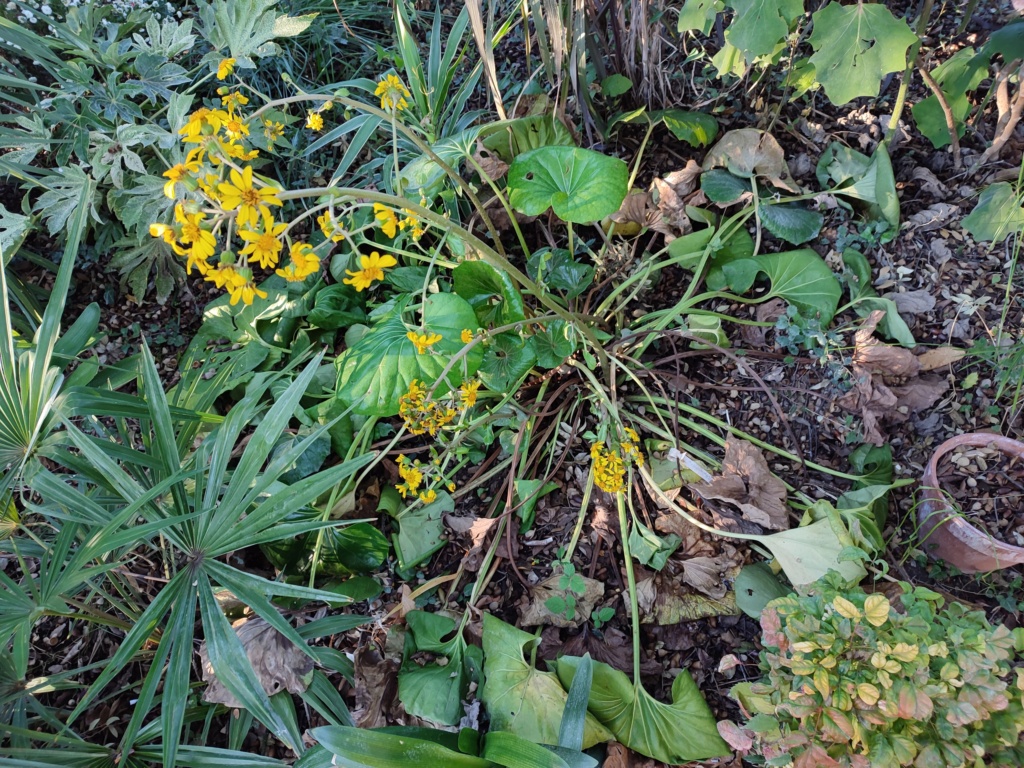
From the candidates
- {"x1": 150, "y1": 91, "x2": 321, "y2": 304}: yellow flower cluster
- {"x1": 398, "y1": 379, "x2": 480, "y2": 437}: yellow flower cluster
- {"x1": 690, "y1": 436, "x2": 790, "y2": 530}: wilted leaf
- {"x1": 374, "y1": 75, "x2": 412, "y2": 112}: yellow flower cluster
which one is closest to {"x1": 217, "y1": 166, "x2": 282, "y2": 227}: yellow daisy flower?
{"x1": 150, "y1": 91, "x2": 321, "y2": 304}: yellow flower cluster

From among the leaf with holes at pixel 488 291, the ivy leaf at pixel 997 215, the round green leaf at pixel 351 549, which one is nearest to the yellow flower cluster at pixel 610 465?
the leaf with holes at pixel 488 291

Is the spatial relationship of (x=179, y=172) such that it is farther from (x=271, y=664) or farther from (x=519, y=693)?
(x=519, y=693)

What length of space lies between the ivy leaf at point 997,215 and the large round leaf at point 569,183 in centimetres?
86

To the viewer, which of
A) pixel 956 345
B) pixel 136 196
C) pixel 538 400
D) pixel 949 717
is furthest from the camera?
pixel 136 196

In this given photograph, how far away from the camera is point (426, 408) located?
1.29m

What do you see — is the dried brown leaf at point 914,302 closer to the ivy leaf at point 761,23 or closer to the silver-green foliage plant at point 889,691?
the ivy leaf at point 761,23

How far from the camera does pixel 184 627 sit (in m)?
1.09

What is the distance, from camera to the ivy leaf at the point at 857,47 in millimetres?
1283

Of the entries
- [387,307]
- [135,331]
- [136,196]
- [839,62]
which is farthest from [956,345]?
[135,331]

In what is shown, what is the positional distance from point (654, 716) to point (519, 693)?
0.29 meters

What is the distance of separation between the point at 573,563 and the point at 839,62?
132cm

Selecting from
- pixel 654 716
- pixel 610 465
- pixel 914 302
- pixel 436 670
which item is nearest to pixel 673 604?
pixel 654 716

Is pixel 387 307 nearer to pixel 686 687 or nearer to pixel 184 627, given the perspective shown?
pixel 184 627

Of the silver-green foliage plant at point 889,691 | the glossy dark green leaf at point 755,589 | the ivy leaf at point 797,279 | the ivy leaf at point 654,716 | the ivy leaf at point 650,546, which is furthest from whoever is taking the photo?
the ivy leaf at point 797,279
